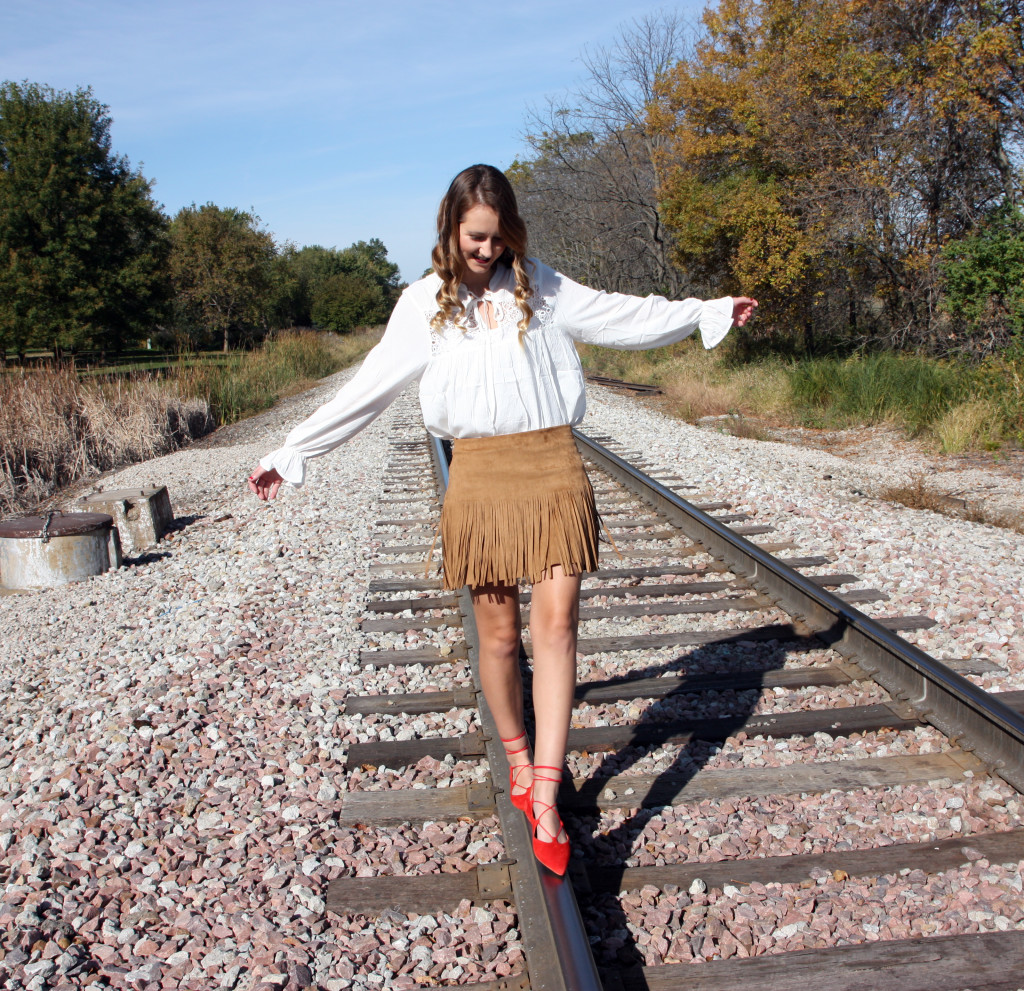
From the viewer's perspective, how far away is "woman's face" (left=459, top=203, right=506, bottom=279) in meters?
2.09

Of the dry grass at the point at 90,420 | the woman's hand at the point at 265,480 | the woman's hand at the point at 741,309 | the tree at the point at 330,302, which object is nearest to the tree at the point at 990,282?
the woman's hand at the point at 741,309

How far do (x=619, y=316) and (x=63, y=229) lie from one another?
40304 mm

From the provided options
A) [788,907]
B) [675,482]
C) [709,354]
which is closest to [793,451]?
[675,482]

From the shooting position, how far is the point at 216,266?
4334 cm

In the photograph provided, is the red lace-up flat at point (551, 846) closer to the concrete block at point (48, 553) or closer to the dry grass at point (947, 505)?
the concrete block at point (48, 553)

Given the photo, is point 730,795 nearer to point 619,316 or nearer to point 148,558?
point 619,316

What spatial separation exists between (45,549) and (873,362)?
33.3ft

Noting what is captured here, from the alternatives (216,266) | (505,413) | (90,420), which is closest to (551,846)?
(505,413)

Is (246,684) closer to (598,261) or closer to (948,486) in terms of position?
(948,486)

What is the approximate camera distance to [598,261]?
97.9ft

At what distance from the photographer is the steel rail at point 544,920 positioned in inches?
74.0

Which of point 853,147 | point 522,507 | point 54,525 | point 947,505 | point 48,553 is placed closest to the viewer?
point 522,507

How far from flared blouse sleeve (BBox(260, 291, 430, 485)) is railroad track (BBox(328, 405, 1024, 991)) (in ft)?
3.73

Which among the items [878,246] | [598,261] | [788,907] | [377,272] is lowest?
[788,907]
